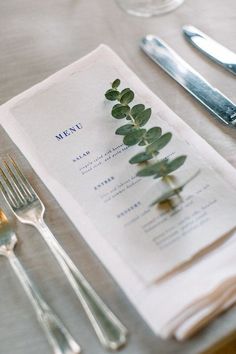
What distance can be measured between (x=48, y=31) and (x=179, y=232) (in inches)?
17.6

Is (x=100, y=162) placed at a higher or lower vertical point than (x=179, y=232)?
higher

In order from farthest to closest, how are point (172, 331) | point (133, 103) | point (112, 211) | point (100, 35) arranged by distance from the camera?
point (100, 35) < point (133, 103) < point (112, 211) < point (172, 331)

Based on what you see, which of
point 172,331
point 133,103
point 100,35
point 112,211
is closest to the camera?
point 172,331

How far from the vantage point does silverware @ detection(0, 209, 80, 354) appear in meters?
0.50

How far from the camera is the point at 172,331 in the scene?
0.48m

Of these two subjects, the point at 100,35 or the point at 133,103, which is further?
the point at 100,35

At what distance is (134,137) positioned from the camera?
0.62 meters

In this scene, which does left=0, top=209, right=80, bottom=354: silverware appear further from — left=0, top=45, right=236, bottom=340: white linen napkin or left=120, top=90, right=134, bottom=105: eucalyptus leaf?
left=120, top=90, right=134, bottom=105: eucalyptus leaf

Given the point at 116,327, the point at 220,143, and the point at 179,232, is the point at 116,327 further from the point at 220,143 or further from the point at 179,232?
the point at 220,143

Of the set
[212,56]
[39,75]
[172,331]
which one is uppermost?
[39,75]

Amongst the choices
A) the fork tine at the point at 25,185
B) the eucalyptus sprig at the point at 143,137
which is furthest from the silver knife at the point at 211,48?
the fork tine at the point at 25,185

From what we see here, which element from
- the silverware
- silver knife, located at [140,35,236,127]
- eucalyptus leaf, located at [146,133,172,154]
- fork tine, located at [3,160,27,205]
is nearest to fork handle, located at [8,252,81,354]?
the silverware

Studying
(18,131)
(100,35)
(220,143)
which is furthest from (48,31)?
(220,143)

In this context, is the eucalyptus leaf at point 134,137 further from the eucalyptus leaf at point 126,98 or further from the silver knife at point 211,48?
the silver knife at point 211,48
